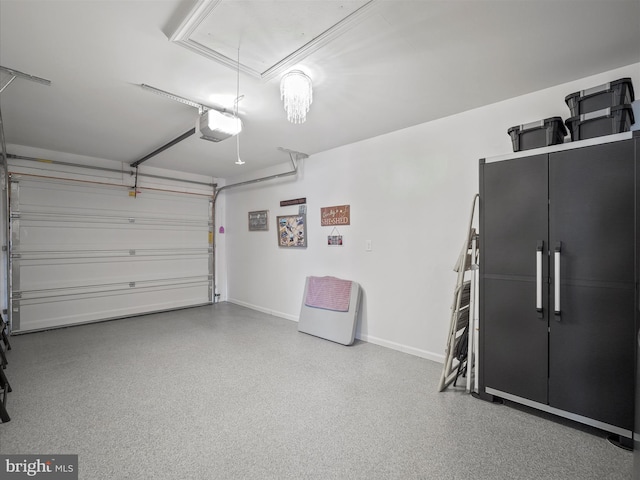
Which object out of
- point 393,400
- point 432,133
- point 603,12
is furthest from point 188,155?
point 603,12

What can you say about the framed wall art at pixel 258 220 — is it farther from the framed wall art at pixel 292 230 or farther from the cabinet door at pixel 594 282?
the cabinet door at pixel 594 282

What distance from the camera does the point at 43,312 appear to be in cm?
438

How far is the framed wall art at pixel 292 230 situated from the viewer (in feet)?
15.4

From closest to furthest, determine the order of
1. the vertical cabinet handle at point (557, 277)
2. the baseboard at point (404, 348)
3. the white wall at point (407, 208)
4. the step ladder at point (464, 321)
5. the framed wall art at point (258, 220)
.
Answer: the vertical cabinet handle at point (557, 277) < the step ladder at point (464, 321) < the white wall at point (407, 208) < the baseboard at point (404, 348) < the framed wall art at point (258, 220)

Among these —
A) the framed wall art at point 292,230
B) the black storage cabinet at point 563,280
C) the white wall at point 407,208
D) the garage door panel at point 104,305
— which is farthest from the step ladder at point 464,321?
the garage door panel at point 104,305

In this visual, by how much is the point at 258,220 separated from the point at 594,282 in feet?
15.3

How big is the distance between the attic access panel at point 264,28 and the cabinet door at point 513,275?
158cm

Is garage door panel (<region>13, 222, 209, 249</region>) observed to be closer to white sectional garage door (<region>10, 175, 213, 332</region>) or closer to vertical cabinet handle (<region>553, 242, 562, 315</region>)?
white sectional garage door (<region>10, 175, 213, 332</region>)

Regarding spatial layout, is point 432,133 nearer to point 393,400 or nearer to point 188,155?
point 393,400

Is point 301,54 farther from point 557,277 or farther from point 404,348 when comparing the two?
point 404,348

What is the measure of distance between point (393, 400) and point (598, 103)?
2585 millimetres

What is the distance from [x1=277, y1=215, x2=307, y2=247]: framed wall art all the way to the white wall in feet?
0.44

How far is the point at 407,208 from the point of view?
3453 millimetres

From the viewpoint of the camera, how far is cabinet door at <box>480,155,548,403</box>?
2.17m
